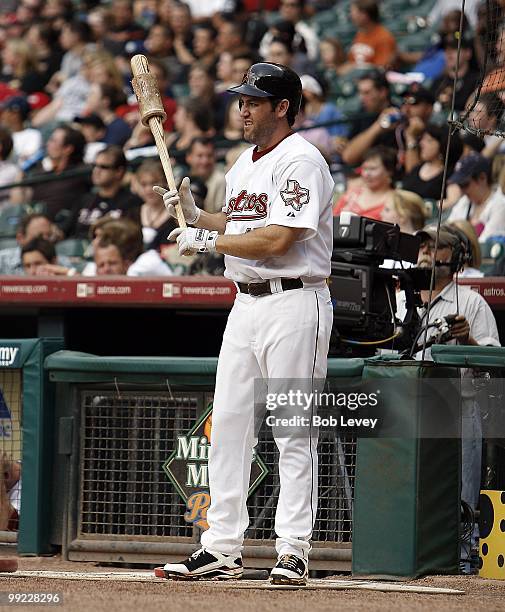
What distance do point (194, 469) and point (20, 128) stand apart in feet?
25.6

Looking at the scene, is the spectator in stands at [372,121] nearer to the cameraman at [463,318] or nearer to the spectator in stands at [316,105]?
the spectator in stands at [316,105]

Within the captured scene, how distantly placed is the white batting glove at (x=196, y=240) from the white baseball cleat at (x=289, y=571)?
116 cm

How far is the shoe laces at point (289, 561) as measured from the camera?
447 centimetres

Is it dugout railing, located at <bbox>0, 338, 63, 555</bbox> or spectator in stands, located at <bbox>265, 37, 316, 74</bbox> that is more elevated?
spectator in stands, located at <bbox>265, 37, 316, 74</bbox>

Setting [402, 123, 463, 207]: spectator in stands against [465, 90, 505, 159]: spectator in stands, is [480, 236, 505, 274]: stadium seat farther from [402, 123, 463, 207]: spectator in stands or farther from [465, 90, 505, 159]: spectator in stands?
[465, 90, 505, 159]: spectator in stands

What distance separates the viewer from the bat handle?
15.9ft

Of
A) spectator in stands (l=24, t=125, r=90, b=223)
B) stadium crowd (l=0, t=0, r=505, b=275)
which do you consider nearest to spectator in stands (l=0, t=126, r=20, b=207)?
stadium crowd (l=0, t=0, r=505, b=275)

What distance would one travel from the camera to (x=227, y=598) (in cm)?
412

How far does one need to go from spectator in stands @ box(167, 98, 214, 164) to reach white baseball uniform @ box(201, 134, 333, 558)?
5.51 meters

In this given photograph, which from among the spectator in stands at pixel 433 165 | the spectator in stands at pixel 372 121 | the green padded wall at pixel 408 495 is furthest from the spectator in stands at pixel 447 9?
the green padded wall at pixel 408 495

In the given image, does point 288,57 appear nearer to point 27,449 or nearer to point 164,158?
point 27,449

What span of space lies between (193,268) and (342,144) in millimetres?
2587

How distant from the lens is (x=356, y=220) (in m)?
5.64

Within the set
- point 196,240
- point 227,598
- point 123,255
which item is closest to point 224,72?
point 123,255
